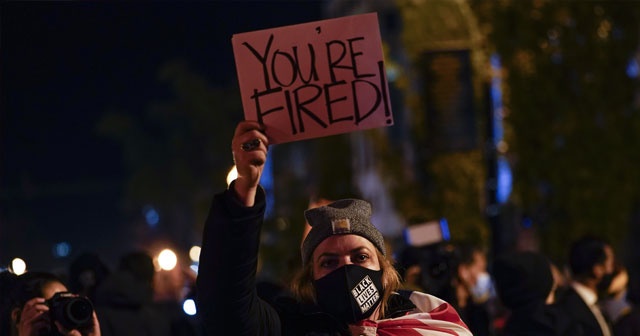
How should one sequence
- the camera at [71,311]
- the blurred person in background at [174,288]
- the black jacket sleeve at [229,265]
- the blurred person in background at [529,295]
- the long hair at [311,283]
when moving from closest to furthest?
the black jacket sleeve at [229,265]
the long hair at [311,283]
the camera at [71,311]
the blurred person in background at [529,295]
the blurred person in background at [174,288]

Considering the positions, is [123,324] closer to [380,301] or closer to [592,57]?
[380,301]

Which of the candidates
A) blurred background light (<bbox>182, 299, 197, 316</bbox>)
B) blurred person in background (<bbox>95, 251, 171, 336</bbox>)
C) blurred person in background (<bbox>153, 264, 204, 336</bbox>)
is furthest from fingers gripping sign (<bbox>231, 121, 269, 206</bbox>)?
blurred person in background (<bbox>153, 264, 204, 336</bbox>)

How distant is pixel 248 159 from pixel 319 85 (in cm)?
69

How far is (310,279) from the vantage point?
4996 mm

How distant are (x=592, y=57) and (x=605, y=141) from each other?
139 centimetres

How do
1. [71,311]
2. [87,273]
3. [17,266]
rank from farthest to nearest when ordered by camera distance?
[17,266] < [87,273] < [71,311]

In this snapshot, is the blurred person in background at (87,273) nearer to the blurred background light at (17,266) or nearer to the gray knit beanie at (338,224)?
the blurred background light at (17,266)

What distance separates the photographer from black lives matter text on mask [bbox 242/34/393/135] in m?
4.81

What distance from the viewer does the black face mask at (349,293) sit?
15.8 feet

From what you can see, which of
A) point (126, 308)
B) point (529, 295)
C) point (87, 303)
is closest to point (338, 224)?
point (87, 303)

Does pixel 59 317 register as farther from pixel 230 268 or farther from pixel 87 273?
pixel 87 273

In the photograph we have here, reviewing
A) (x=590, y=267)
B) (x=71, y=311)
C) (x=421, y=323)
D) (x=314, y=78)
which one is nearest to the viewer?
(x=314, y=78)

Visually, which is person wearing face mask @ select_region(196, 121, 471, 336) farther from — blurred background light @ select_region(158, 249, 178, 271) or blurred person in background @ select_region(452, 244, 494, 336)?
blurred background light @ select_region(158, 249, 178, 271)

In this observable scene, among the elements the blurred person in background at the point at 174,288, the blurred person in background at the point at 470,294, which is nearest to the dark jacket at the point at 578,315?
the blurred person in background at the point at 470,294
